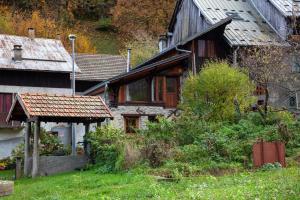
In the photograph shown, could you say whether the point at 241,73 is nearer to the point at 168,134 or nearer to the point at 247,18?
the point at 168,134

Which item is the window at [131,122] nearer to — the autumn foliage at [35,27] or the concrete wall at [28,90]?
the concrete wall at [28,90]

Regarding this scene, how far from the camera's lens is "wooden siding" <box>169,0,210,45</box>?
38656 millimetres

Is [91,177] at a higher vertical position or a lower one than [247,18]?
lower

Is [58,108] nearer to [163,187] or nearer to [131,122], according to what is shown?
[163,187]

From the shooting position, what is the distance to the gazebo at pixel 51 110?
2184 centimetres

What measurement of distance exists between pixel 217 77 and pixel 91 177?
10.4 meters

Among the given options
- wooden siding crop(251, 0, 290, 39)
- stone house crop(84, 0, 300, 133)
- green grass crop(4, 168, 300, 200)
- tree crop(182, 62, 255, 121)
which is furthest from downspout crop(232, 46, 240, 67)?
green grass crop(4, 168, 300, 200)

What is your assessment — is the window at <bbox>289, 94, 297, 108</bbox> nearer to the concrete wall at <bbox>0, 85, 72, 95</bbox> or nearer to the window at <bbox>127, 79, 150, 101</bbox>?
the window at <bbox>127, 79, 150, 101</bbox>

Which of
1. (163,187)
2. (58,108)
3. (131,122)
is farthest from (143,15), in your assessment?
(163,187)

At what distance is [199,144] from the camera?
67.4ft

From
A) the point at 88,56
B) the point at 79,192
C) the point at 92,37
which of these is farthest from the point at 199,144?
the point at 92,37

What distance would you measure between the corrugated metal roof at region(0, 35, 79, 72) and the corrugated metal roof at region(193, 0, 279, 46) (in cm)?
1007

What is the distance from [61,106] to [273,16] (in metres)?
19.8

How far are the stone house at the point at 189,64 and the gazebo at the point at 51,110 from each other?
918 centimetres
